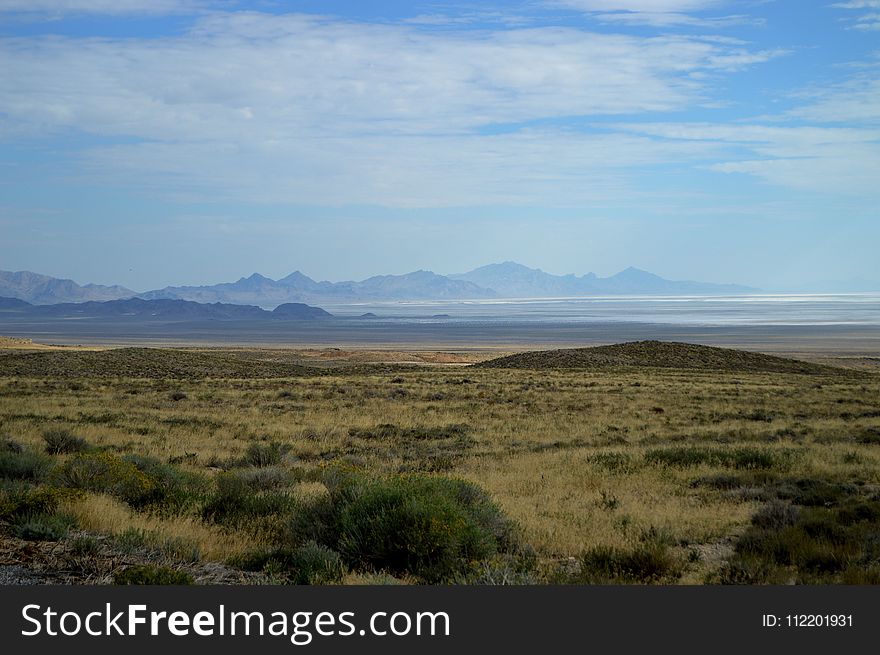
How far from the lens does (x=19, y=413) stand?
2506 cm

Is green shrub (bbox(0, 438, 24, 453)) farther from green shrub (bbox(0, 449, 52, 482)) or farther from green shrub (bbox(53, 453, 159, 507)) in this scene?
green shrub (bbox(53, 453, 159, 507))

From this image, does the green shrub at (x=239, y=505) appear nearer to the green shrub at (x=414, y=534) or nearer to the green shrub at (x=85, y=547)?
the green shrub at (x=414, y=534)

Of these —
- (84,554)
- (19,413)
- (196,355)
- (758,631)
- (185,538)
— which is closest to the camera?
(758,631)

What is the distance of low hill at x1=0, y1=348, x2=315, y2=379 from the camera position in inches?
1861

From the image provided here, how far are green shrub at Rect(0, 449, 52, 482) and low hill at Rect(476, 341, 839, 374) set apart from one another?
1707 inches

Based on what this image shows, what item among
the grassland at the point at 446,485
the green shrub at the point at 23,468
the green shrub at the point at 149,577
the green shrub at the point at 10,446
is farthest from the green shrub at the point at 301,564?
the green shrub at the point at 10,446

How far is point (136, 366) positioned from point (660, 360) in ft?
113

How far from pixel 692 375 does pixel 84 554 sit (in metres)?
44.0

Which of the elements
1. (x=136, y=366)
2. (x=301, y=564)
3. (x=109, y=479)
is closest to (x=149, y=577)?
(x=301, y=564)

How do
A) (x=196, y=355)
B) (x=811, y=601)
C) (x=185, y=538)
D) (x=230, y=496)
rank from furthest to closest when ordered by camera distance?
(x=196, y=355), (x=230, y=496), (x=185, y=538), (x=811, y=601)

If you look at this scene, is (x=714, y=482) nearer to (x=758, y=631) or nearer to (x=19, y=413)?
(x=758, y=631)

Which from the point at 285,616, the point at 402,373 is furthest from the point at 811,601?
the point at 402,373

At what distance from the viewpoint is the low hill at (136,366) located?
47281mm

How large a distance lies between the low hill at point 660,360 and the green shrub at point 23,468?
43.3m
